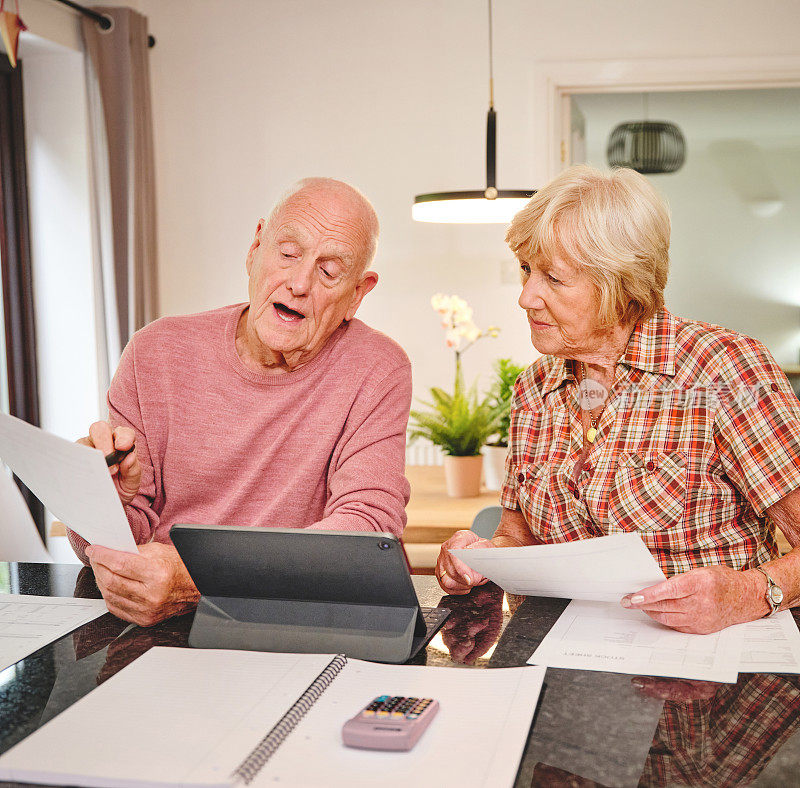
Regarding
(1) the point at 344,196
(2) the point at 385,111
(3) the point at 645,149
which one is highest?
(3) the point at 645,149

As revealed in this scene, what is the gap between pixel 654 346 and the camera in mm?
1372

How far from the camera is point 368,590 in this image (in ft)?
3.36

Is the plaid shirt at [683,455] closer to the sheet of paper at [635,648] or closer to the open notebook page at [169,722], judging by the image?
the sheet of paper at [635,648]

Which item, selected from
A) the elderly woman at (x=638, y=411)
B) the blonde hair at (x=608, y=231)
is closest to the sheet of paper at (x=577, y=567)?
the elderly woman at (x=638, y=411)

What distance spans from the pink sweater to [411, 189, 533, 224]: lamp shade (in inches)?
43.1

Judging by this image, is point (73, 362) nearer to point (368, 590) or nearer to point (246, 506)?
point (246, 506)

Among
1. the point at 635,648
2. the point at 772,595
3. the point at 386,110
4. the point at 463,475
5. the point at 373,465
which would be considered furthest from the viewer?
the point at 386,110

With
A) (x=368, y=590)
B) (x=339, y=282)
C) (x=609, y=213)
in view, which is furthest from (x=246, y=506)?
(x=609, y=213)

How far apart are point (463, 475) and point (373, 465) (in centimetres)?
148

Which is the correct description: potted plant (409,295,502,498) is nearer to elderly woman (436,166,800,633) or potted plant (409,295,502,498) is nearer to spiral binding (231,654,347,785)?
elderly woman (436,166,800,633)

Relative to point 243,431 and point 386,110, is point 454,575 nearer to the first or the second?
point 243,431

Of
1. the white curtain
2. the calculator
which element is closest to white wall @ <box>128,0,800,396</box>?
the white curtain

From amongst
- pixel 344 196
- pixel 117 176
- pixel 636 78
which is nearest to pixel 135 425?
pixel 344 196

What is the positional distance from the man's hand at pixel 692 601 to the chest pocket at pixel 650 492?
0.87ft
